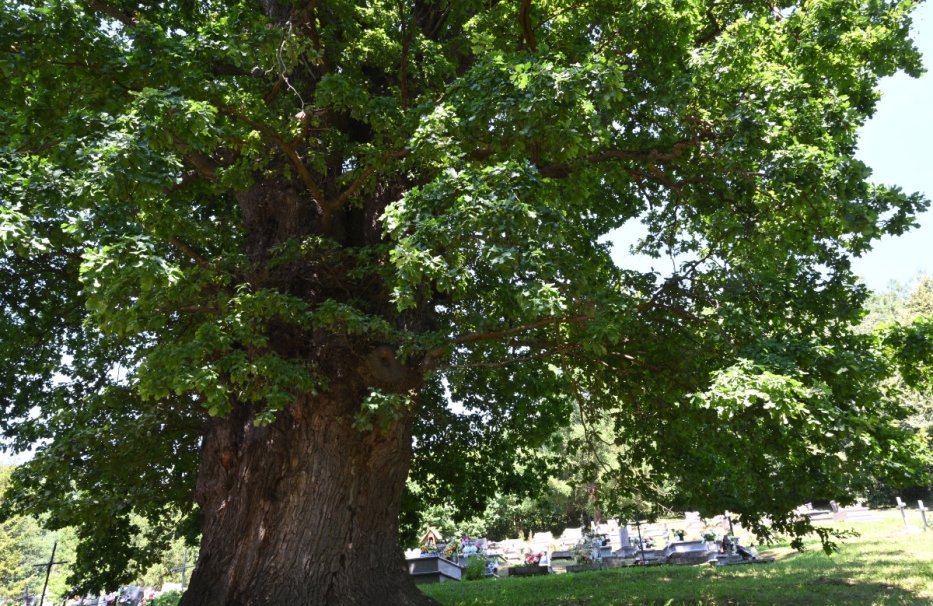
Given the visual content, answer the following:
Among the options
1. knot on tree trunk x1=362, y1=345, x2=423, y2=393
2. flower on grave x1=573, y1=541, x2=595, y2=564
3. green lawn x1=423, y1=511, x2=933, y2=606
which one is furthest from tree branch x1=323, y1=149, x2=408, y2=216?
flower on grave x1=573, y1=541, x2=595, y2=564

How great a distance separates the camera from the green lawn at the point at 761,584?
859 cm

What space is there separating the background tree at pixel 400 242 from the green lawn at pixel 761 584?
5.55 feet

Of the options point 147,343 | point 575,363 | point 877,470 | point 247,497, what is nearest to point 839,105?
point 877,470

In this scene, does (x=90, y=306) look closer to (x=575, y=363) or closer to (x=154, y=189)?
(x=154, y=189)

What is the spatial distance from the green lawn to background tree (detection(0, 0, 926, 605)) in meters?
1.69

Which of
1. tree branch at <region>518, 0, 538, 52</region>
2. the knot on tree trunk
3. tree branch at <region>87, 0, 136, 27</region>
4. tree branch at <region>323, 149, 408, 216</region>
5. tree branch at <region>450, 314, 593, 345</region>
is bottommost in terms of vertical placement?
the knot on tree trunk

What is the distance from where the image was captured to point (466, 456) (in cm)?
1121

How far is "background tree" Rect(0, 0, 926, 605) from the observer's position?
501 cm

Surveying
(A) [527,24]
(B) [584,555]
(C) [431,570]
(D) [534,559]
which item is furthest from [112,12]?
(B) [584,555]

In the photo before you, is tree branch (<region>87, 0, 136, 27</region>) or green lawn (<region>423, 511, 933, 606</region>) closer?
tree branch (<region>87, 0, 136, 27</region>)

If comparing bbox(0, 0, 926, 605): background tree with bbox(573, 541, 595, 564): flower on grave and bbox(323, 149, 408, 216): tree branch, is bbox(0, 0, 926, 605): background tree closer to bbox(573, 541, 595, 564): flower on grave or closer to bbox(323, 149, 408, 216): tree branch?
bbox(323, 149, 408, 216): tree branch

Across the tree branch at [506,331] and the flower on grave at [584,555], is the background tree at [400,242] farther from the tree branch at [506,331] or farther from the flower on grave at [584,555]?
the flower on grave at [584,555]

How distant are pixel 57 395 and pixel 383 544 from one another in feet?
20.5

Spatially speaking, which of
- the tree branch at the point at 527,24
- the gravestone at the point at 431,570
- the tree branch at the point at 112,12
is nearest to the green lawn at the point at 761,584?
the gravestone at the point at 431,570
